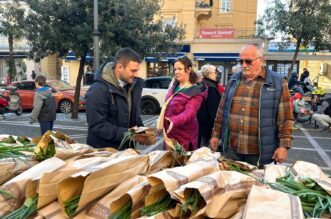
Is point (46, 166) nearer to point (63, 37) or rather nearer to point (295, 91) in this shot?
point (63, 37)

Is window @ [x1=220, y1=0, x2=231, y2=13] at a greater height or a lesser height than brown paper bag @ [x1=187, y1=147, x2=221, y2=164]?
greater

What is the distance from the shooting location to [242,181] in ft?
5.42

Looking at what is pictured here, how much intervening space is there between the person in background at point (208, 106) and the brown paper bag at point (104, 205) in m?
3.47

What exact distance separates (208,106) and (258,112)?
1.75 m

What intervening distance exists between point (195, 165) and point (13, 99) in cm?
1312

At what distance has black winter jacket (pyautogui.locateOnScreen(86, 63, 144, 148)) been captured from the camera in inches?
123

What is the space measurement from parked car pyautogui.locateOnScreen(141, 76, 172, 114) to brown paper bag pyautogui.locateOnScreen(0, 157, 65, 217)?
42.3 ft

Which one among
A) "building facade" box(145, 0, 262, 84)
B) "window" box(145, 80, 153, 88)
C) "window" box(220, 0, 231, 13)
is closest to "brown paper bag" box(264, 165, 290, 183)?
"window" box(145, 80, 153, 88)

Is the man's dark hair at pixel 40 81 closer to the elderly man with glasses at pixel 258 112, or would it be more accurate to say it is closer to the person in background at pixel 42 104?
the person in background at pixel 42 104

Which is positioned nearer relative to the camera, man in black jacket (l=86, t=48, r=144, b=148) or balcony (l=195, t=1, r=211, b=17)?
man in black jacket (l=86, t=48, r=144, b=148)

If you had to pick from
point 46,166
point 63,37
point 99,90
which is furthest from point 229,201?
point 63,37

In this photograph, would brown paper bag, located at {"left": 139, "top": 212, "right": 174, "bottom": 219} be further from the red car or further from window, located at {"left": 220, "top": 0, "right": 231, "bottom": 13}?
window, located at {"left": 220, "top": 0, "right": 231, "bottom": 13}

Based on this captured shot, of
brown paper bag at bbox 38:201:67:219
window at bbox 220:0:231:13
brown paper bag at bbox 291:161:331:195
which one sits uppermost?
window at bbox 220:0:231:13

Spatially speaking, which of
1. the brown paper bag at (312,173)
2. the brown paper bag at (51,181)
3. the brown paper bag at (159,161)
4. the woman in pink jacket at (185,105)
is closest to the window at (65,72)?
the woman in pink jacket at (185,105)
